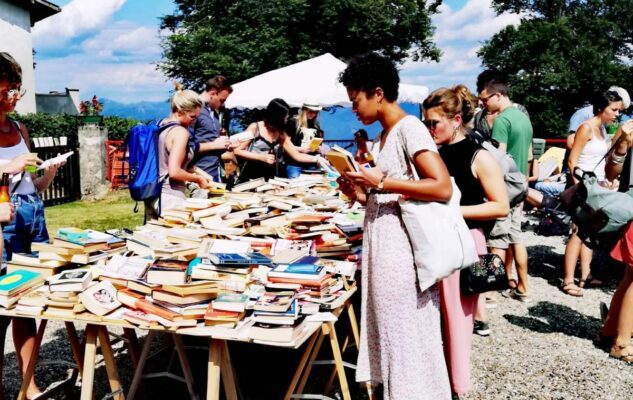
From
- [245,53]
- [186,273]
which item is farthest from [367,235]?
[245,53]

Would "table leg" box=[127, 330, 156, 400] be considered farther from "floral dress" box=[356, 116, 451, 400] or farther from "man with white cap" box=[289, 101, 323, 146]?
"man with white cap" box=[289, 101, 323, 146]

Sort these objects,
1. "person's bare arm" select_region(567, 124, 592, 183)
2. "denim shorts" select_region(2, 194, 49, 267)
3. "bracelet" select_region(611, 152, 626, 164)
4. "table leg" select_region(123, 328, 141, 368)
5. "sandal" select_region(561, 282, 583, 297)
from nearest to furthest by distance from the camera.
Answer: "denim shorts" select_region(2, 194, 49, 267) → "table leg" select_region(123, 328, 141, 368) → "bracelet" select_region(611, 152, 626, 164) → "person's bare arm" select_region(567, 124, 592, 183) → "sandal" select_region(561, 282, 583, 297)

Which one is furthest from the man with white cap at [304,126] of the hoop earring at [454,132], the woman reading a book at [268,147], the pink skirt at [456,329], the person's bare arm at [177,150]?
the pink skirt at [456,329]

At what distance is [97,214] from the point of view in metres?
9.89

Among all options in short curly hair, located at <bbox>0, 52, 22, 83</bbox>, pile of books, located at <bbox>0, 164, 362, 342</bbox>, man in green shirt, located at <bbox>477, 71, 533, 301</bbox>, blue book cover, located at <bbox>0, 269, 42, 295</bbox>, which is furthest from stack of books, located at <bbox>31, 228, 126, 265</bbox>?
man in green shirt, located at <bbox>477, 71, 533, 301</bbox>

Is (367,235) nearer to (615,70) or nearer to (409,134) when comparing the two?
(409,134)

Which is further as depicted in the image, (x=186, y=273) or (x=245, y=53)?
(x=245, y=53)

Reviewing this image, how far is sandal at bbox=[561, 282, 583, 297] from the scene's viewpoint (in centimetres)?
545

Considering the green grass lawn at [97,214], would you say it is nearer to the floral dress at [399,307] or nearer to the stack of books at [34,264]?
the stack of books at [34,264]

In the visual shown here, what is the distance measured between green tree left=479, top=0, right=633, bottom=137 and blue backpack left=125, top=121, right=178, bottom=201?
23705mm

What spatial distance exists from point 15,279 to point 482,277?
7.54 feet

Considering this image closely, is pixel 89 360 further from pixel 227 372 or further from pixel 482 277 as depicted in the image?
pixel 482 277

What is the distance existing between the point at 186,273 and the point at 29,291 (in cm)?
78

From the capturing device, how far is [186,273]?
256 centimetres
